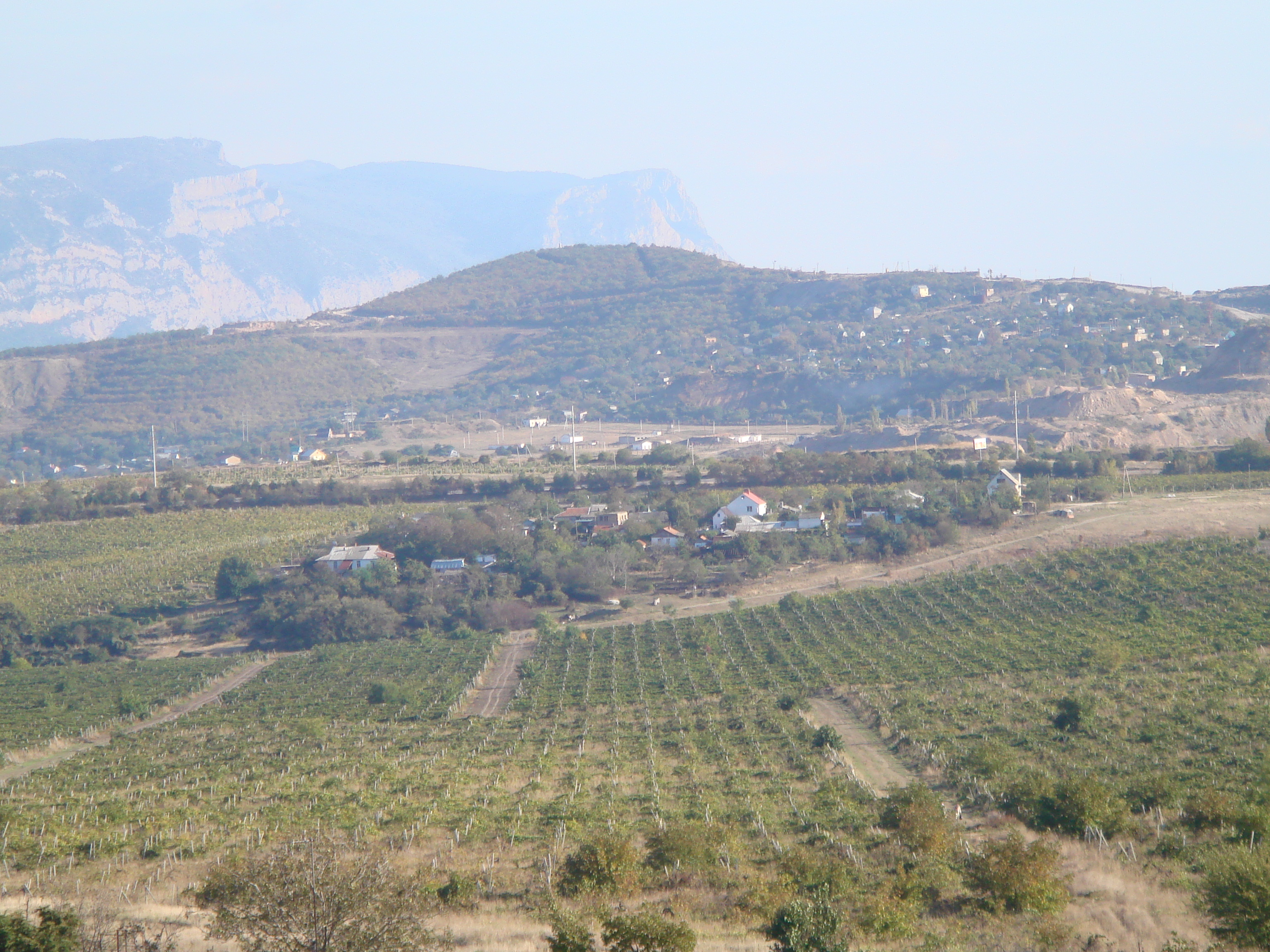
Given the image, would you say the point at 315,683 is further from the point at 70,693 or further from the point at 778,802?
the point at 778,802

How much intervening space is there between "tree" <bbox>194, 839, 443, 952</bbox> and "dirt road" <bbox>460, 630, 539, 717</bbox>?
17992 millimetres

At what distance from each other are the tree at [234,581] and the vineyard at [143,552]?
1.08 metres

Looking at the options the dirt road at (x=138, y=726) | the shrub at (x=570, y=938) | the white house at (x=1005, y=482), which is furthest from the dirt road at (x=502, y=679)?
the white house at (x=1005, y=482)

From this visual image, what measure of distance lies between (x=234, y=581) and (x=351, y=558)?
491 cm

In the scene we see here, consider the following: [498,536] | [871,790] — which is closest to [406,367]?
[498,536]

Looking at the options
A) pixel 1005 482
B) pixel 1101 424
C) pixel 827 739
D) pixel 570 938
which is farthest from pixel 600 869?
pixel 1101 424

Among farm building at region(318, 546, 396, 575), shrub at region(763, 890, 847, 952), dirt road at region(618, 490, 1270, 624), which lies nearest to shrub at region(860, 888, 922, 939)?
shrub at region(763, 890, 847, 952)

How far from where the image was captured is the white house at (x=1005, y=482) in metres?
51.4

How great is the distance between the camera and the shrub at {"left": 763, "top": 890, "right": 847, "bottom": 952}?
10.4 meters

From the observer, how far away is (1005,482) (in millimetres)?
52625

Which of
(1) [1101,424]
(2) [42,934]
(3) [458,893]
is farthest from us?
(1) [1101,424]

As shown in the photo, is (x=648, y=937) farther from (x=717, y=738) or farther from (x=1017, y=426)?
(x=1017, y=426)

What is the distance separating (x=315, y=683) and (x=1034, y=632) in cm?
2128

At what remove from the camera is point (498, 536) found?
162ft
